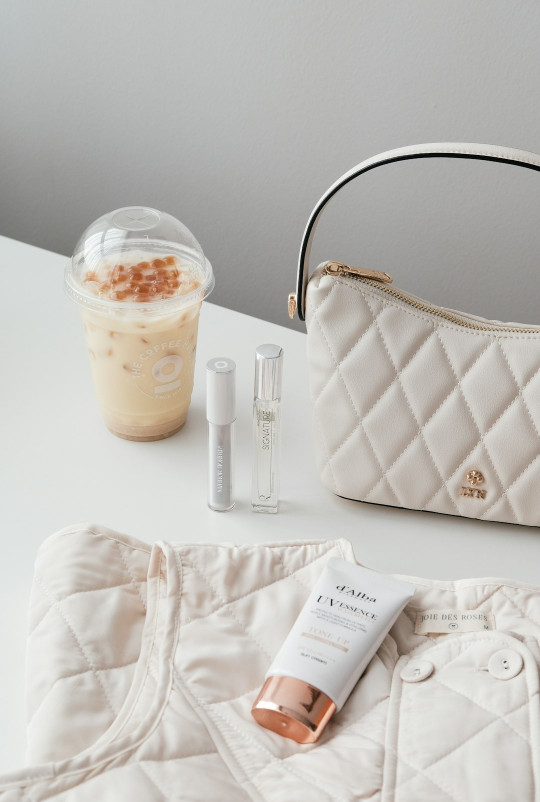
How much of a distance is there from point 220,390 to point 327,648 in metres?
0.21

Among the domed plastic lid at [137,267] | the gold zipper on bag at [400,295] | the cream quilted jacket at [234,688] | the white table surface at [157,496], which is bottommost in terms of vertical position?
the white table surface at [157,496]

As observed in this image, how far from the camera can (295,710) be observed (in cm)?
48

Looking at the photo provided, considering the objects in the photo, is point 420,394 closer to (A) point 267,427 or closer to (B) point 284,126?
(A) point 267,427

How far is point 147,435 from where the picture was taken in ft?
2.48

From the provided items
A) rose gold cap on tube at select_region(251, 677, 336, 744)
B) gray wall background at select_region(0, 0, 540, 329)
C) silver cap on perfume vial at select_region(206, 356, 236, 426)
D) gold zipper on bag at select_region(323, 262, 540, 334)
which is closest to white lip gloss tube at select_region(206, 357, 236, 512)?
silver cap on perfume vial at select_region(206, 356, 236, 426)

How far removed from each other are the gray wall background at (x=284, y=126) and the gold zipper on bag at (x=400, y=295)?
1.71 feet

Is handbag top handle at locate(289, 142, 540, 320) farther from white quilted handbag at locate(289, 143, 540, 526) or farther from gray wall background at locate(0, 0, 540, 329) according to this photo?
gray wall background at locate(0, 0, 540, 329)

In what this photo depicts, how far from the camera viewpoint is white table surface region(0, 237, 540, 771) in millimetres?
636

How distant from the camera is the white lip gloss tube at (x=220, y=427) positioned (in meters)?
0.63

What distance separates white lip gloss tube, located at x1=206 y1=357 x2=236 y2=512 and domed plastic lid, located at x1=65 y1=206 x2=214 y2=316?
85 mm

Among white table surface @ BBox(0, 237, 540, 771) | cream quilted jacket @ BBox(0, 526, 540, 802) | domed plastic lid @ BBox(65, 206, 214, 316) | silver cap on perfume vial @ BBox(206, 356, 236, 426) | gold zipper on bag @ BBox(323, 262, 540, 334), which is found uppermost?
gold zipper on bag @ BBox(323, 262, 540, 334)

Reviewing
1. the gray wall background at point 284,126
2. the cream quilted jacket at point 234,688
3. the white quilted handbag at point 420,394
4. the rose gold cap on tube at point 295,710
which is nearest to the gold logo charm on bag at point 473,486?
the white quilted handbag at point 420,394

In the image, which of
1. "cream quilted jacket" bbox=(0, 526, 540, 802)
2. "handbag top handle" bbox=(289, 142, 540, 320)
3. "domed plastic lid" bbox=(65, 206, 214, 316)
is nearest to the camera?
"cream quilted jacket" bbox=(0, 526, 540, 802)

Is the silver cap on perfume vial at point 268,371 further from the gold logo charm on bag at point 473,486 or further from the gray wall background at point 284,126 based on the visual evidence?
the gray wall background at point 284,126
